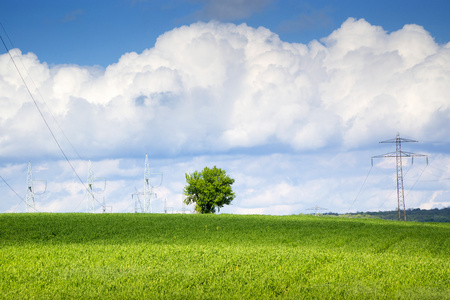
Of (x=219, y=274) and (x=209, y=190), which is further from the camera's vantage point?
(x=209, y=190)

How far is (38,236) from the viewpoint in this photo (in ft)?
125

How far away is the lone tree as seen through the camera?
9531 centimetres

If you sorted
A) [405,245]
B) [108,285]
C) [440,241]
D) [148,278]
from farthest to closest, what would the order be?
[440,241] < [405,245] < [148,278] < [108,285]

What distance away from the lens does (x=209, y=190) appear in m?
95.0

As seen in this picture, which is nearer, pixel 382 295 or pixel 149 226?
pixel 382 295

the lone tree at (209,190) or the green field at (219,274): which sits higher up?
the lone tree at (209,190)

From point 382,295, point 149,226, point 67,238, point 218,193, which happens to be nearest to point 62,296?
point 382,295

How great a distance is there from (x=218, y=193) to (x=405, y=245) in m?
63.9

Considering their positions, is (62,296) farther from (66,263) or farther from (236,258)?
(236,258)

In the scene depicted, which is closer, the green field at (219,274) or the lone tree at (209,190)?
the green field at (219,274)

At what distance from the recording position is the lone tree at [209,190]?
95312 mm

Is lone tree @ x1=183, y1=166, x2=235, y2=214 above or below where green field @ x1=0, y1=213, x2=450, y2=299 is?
above

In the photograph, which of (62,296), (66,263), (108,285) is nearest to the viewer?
(62,296)

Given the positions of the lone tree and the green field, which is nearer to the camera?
the green field
